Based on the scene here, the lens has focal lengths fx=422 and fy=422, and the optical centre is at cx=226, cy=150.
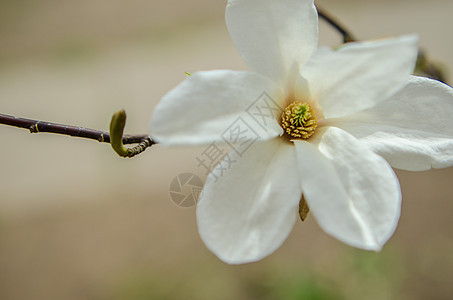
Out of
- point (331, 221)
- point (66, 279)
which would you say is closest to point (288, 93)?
point (331, 221)

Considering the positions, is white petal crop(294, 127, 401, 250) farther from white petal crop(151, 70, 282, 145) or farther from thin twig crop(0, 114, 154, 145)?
thin twig crop(0, 114, 154, 145)

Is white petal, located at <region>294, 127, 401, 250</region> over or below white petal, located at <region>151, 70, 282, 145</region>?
below

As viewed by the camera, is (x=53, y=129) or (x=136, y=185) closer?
(x=53, y=129)

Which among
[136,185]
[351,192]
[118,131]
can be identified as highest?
[118,131]

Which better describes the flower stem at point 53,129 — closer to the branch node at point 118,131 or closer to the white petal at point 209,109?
the branch node at point 118,131

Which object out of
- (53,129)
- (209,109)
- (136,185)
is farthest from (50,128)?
(136,185)

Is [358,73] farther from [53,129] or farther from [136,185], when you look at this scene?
[136,185]

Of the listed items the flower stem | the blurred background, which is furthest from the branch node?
the blurred background
